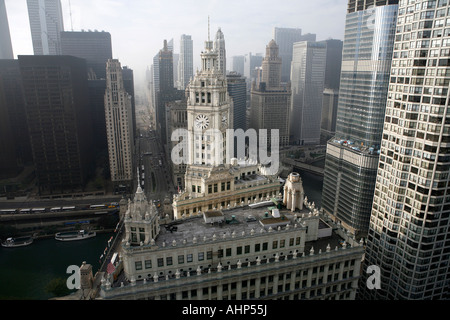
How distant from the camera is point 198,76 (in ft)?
353

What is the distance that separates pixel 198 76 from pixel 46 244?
11171cm

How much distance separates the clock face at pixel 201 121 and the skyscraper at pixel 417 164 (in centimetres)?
5451

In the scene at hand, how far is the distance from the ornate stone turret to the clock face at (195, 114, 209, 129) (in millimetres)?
38821

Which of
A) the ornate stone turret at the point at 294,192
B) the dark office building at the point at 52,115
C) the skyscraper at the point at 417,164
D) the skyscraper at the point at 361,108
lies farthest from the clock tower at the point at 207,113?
the dark office building at the point at 52,115

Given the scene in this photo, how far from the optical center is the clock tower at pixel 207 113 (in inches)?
4218

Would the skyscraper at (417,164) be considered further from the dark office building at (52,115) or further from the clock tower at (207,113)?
the dark office building at (52,115)

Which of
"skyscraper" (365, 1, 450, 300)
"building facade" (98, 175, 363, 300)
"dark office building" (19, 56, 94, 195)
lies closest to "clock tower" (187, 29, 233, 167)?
"building facade" (98, 175, 363, 300)

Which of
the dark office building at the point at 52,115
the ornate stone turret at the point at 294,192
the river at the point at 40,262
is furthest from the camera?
the dark office building at the point at 52,115

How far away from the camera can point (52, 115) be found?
189 m

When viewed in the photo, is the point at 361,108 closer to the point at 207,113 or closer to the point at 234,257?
the point at 207,113

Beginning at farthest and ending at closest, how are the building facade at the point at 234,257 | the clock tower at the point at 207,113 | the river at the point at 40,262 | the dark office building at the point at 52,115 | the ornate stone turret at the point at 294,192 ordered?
the dark office building at the point at 52,115 < the river at the point at 40,262 < the clock tower at the point at 207,113 < the ornate stone turret at the point at 294,192 < the building facade at the point at 234,257

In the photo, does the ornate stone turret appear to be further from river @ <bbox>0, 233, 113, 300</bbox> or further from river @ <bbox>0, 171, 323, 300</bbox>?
river @ <bbox>0, 233, 113, 300</bbox>
